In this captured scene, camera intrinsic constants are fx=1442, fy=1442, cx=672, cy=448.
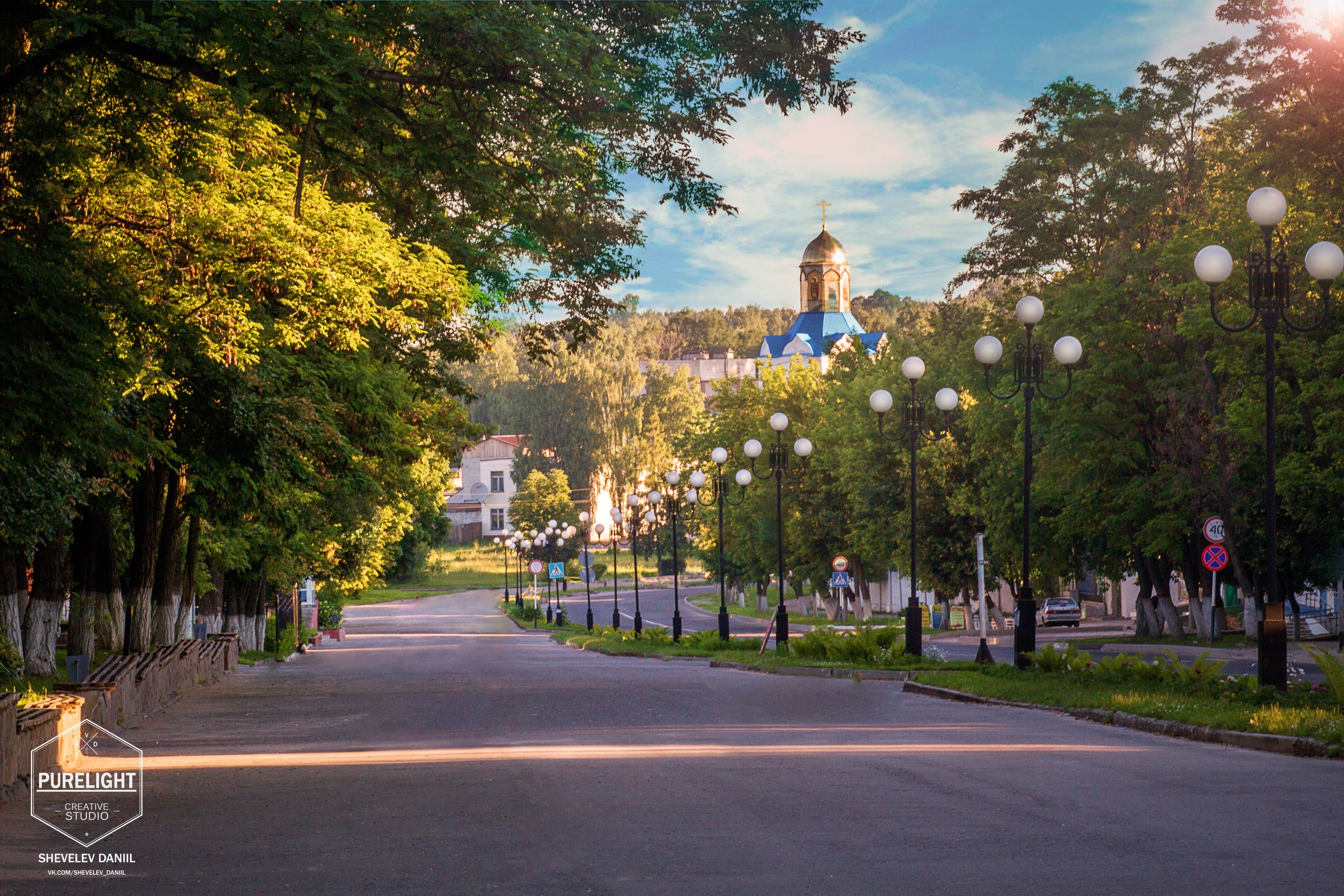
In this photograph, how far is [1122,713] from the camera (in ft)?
51.4

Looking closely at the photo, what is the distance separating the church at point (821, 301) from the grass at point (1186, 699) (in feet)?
401

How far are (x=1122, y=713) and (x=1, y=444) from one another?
1305 centimetres

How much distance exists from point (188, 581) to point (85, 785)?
80.0 ft

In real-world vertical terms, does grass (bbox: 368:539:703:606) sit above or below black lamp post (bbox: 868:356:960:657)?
below

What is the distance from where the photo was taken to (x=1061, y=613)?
207 ft

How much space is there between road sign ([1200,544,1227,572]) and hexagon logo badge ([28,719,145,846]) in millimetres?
31040

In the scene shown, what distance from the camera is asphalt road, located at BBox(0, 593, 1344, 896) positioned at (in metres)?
7.28

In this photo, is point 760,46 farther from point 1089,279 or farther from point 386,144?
point 1089,279

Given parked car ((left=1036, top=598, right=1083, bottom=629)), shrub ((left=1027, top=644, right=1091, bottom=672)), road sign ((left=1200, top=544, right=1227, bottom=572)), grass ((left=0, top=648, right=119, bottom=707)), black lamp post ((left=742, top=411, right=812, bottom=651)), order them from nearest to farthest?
1. grass ((left=0, top=648, right=119, bottom=707))
2. shrub ((left=1027, top=644, right=1091, bottom=672))
3. black lamp post ((left=742, top=411, right=812, bottom=651))
4. road sign ((left=1200, top=544, right=1227, bottom=572))
5. parked car ((left=1036, top=598, right=1083, bottom=629))

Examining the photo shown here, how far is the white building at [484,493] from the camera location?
156125mm

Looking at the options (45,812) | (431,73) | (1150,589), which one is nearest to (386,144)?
(431,73)

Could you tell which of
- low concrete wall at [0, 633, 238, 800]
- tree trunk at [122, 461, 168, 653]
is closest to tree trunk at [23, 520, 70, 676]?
tree trunk at [122, 461, 168, 653]

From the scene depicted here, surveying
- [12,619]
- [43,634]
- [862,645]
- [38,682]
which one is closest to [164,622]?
[43,634]

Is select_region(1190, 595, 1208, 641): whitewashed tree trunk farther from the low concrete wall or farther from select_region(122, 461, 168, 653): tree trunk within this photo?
select_region(122, 461, 168, 653): tree trunk
